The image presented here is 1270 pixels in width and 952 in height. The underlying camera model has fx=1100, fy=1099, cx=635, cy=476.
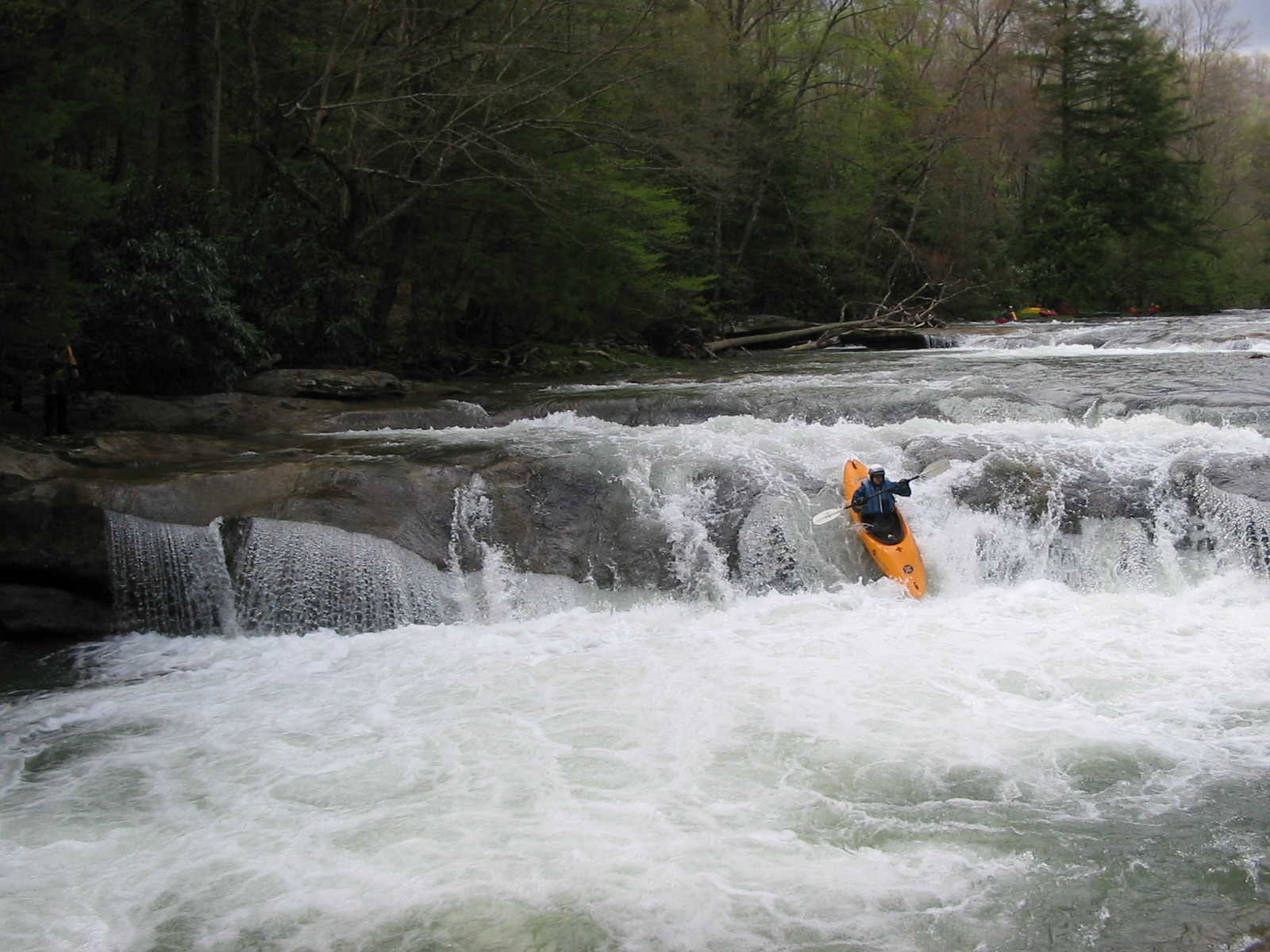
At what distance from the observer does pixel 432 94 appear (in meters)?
12.0

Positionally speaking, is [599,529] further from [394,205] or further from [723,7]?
[723,7]

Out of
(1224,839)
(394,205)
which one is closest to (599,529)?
(1224,839)

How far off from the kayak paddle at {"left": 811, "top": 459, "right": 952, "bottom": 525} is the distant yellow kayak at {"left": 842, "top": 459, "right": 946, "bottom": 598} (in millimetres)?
106

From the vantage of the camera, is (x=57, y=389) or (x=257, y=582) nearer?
(x=257, y=582)

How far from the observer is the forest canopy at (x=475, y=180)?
10.7 m

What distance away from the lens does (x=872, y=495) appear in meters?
→ 7.91

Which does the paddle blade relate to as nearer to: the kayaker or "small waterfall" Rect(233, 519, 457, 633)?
the kayaker

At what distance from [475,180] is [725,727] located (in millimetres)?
10195

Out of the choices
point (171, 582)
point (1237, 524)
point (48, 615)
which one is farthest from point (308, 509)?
point (1237, 524)

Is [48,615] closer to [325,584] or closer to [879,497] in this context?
[325,584]

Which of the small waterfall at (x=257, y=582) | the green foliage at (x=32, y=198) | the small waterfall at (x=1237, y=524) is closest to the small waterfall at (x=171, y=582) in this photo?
the small waterfall at (x=257, y=582)

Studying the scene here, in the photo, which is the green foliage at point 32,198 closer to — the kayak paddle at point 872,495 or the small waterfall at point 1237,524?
the kayak paddle at point 872,495

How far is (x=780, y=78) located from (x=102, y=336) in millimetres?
16630

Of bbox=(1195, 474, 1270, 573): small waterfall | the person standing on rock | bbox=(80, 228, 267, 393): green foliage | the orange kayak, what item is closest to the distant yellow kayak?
the orange kayak
